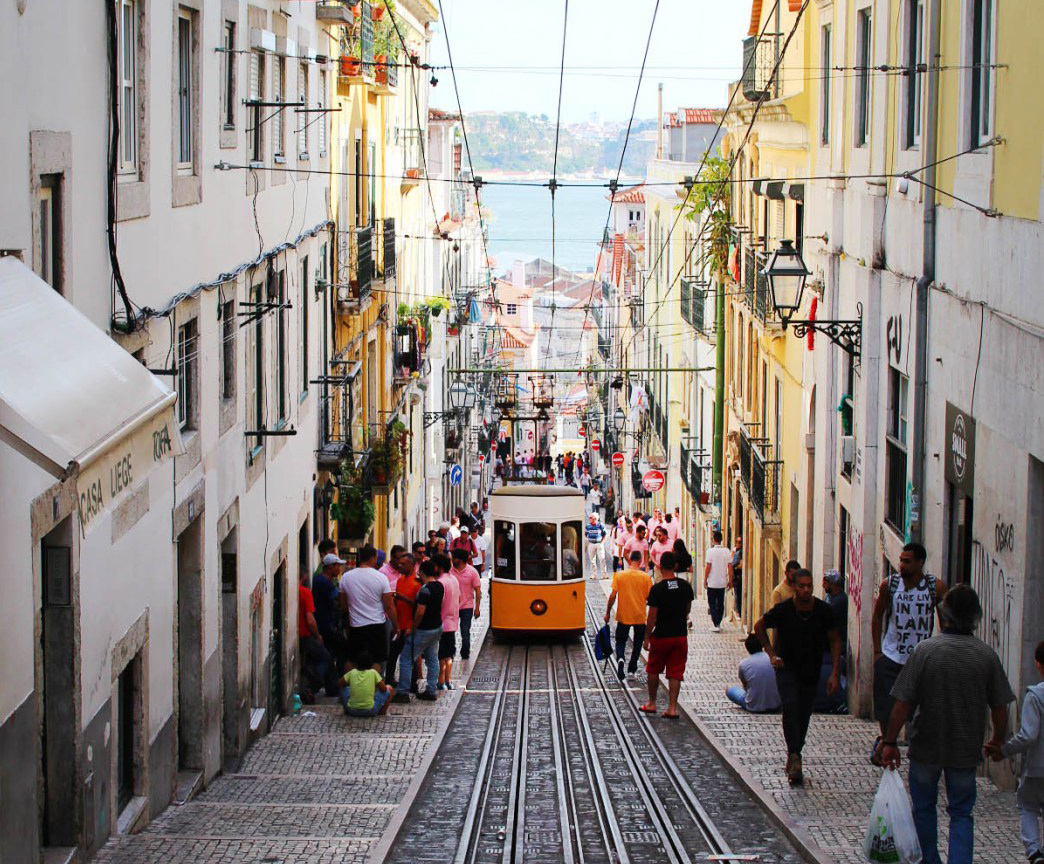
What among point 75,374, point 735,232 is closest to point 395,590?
point 75,374

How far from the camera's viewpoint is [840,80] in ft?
61.1

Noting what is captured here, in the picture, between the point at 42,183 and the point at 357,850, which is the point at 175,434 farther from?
the point at 357,850

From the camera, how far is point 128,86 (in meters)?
9.88

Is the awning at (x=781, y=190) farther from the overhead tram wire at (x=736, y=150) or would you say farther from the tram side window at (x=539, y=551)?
the tram side window at (x=539, y=551)

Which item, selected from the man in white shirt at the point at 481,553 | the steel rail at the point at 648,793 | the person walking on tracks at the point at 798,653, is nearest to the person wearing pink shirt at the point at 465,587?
the steel rail at the point at 648,793

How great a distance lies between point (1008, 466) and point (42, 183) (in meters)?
6.13

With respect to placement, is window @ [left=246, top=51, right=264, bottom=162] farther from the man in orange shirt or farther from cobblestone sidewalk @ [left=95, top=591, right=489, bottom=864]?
the man in orange shirt

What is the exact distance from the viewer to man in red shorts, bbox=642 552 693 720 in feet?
46.3

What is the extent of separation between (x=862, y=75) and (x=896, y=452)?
4.43 metres

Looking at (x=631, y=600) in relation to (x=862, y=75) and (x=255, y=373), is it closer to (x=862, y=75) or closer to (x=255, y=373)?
(x=255, y=373)

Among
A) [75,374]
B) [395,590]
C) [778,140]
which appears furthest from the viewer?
[778,140]

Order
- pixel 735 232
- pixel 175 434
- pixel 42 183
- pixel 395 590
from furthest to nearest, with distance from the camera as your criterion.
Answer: pixel 735 232
pixel 395 590
pixel 42 183
pixel 175 434

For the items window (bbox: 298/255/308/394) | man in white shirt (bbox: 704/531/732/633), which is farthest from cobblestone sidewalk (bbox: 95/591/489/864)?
man in white shirt (bbox: 704/531/732/633)

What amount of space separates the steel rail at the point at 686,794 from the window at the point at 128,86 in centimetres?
523
